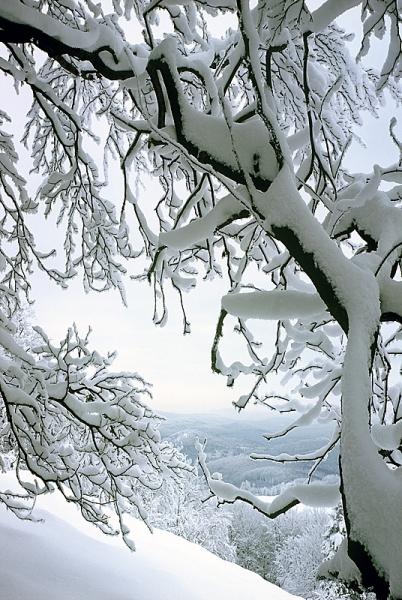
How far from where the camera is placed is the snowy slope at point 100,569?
2.84 m

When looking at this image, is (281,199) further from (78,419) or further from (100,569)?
(100,569)

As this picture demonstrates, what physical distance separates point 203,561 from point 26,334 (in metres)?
12.8

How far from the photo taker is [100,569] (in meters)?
3.30

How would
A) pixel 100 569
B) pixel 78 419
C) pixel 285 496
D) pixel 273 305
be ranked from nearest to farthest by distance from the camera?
pixel 273 305
pixel 285 496
pixel 78 419
pixel 100 569

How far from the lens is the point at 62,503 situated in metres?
5.34

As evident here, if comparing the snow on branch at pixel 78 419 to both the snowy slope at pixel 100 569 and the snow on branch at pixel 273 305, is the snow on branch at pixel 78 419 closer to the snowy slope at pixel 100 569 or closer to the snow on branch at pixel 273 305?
the snowy slope at pixel 100 569

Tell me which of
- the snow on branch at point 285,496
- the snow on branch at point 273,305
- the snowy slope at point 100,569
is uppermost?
the snow on branch at point 273,305

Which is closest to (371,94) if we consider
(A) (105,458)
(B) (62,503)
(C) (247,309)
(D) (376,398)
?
(D) (376,398)

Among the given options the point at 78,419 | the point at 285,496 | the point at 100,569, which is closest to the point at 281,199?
the point at 285,496

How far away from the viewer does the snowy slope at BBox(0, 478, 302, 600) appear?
2844mm

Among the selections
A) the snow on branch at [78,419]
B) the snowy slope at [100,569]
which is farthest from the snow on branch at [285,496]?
the snowy slope at [100,569]

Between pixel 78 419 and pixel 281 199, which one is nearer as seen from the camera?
pixel 281 199

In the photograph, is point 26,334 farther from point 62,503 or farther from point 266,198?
point 266,198

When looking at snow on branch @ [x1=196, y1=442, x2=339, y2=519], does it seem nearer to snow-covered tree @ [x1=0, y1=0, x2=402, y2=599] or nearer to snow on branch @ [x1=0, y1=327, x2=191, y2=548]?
snow-covered tree @ [x1=0, y1=0, x2=402, y2=599]
